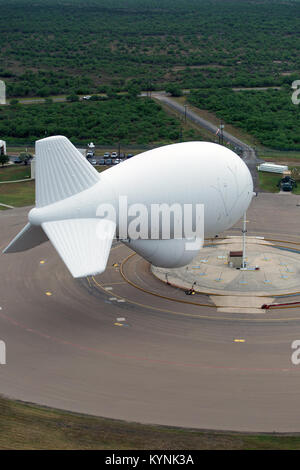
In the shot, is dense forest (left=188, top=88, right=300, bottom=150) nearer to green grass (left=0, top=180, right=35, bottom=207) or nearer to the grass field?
the grass field

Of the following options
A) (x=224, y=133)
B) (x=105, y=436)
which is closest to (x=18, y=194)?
(x=224, y=133)

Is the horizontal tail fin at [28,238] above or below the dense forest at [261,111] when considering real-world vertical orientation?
below

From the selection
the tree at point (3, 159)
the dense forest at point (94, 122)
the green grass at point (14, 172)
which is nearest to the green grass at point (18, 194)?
the green grass at point (14, 172)

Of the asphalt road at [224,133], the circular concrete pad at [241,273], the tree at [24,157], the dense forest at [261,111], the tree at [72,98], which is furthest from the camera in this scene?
the tree at [72,98]

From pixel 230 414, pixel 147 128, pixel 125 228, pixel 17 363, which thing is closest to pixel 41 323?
pixel 17 363

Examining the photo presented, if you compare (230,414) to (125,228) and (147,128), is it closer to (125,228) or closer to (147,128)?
(125,228)

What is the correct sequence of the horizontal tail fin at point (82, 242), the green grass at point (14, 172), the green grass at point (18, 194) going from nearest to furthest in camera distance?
the horizontal tail fin at point (82, 242), the green grass at point (18, 194), the green grass at point (14, 172)

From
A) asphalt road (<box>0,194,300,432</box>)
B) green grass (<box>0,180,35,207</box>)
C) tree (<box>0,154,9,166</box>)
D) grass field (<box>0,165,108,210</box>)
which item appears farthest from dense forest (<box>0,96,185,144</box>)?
asphalt road (<box>0,194,300,432</box>)

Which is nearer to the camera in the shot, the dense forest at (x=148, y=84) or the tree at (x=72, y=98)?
the dense forest at (x=148, y=84)

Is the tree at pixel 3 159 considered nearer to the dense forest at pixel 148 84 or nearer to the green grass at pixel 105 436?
the dense forest at pixel 148 84
